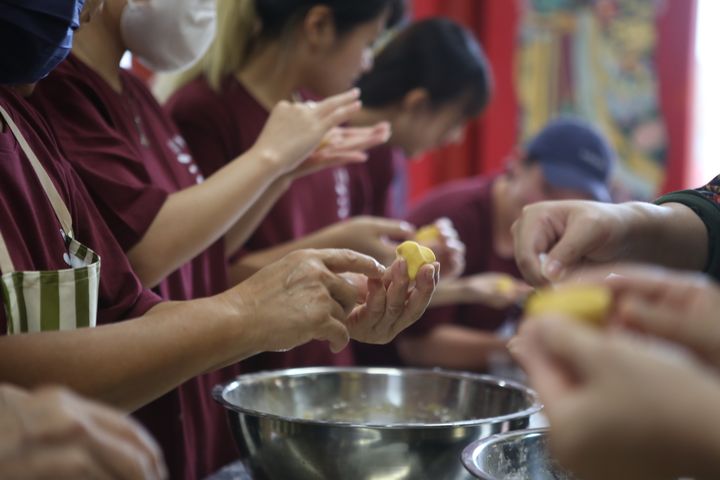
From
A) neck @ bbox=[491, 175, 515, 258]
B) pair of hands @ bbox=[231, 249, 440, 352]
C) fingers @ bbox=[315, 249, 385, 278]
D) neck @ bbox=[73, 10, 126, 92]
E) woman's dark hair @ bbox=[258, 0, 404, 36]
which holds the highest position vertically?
woman's dark hair @ bbox=[258, 0, 404, 36]

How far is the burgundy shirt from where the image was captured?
129cm

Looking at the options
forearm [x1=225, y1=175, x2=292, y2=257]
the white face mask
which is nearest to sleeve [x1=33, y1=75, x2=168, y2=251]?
the white face mask

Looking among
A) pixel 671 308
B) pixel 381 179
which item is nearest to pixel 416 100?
pixel 381 179

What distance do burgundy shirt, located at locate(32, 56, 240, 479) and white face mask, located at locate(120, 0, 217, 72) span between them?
0.08 meters

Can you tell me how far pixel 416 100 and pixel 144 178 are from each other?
1366mm

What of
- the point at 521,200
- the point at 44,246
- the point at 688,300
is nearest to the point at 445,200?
the point at 521,200

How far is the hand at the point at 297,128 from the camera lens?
59.2 inches

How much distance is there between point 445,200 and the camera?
295 cm

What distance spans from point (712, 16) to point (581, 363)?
3.72 meters

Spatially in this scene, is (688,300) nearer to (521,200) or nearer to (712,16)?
(521,200)

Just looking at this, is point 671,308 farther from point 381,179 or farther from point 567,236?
point 381,179

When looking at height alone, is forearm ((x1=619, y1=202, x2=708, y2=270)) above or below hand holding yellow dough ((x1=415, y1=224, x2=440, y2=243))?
above

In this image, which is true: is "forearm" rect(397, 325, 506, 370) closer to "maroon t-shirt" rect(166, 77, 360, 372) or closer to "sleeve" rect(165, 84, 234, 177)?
"maroon t-shirt" rect(166, 77, 360, 372)

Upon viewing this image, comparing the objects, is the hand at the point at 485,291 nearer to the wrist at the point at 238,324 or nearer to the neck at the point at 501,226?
the neck at the point at 501,226
